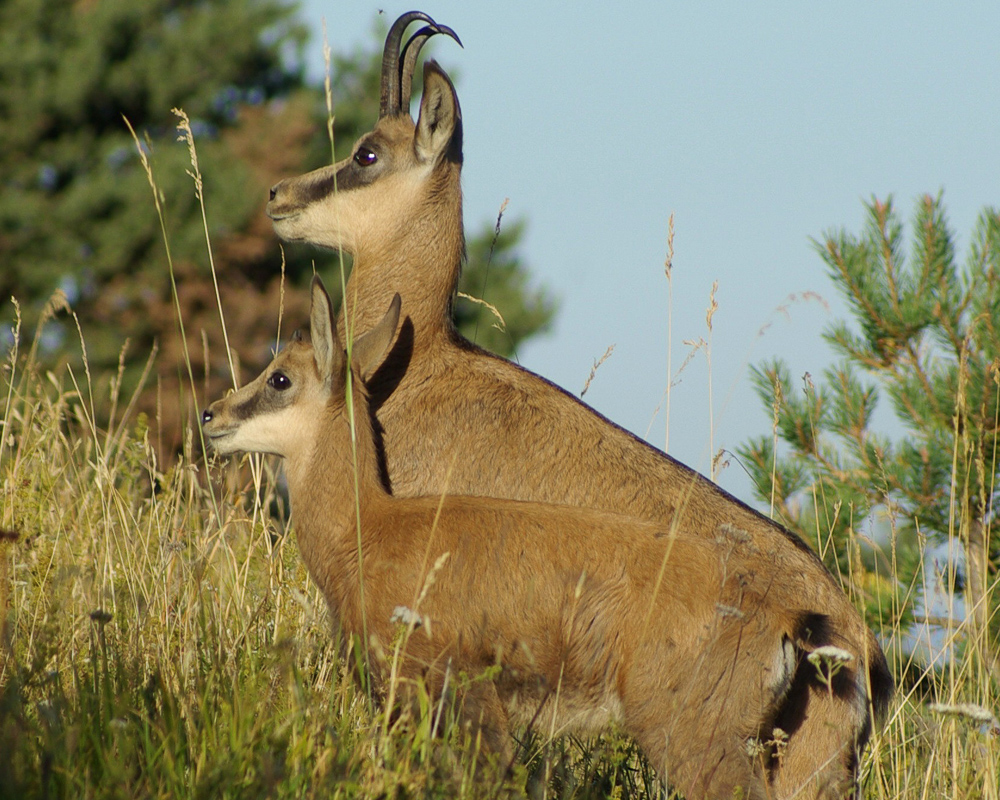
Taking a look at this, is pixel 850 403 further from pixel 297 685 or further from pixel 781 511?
pixel 297 685

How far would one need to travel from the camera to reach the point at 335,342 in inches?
172

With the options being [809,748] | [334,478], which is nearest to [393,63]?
[334,478]

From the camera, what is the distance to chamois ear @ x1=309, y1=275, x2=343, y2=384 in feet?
13.9

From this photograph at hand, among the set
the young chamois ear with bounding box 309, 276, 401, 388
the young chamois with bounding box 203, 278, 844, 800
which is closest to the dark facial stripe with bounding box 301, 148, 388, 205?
the young chamois ear with bounding box 309, 276, 401, 388

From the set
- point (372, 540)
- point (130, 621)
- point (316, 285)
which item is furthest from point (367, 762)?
point (316, 285)

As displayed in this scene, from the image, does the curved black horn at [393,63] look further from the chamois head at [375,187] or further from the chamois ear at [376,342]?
the chamois ear at [376,342]

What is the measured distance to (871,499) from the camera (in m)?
6.63

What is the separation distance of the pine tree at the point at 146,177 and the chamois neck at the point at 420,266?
38.9 feet

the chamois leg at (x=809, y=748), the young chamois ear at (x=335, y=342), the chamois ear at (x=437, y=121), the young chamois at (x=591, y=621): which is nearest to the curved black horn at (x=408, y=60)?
the chamois ear at (x=437, y=121)

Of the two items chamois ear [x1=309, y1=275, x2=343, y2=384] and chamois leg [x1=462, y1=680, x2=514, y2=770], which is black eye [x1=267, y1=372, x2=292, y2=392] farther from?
chamois leg [x1=462, y1=680, x2=514, y2=770]

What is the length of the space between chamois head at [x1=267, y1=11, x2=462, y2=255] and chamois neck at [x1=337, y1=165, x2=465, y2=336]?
0.14ft

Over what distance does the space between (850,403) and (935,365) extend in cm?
55

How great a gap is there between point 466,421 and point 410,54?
202 centimetres

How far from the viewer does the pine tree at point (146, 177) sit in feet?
60.8
